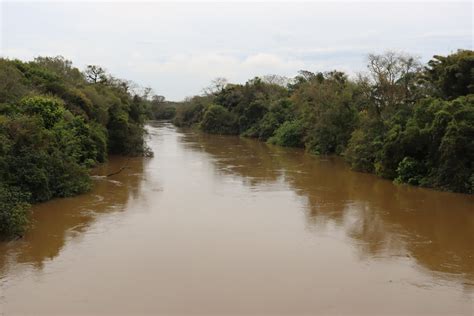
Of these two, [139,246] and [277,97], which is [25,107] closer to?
[139,246]

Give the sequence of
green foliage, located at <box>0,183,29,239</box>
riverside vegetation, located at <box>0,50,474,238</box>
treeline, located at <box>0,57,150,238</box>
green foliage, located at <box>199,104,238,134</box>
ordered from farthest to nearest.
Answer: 1. green foliage, located at <box>199,104,238,134</box>
2. riverside vegetation, located at <box>0,50,474,238</box>
3. treeline, located at <box>0,57,150,238</box>
4. green foliage, located at <box>0,183,29,239</box>

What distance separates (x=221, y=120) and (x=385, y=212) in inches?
1958

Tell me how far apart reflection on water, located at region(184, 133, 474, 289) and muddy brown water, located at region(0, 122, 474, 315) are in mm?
76

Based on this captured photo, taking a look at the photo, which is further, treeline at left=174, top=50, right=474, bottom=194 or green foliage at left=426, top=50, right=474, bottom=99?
green foliage at left=426, top=50, right=474, bottom=99

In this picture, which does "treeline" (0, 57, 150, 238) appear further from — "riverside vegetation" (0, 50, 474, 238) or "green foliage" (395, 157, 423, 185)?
"green foliage" (395, 157, 423, 185)

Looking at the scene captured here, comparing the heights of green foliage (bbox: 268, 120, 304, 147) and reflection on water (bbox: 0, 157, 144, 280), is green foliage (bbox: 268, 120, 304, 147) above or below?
above

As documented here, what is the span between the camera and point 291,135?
4800 centimetres

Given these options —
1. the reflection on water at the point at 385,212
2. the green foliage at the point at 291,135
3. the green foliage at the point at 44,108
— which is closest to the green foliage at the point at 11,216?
the green foliage at the point at 44,108

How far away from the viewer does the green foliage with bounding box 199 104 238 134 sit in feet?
220

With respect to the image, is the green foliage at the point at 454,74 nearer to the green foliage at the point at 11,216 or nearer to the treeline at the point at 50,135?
the treeline at the point at 50,135

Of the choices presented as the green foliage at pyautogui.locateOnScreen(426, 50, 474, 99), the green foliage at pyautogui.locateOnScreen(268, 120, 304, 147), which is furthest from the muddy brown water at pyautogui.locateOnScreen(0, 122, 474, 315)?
the green foliage at pyautogui.locateOnScreen(268, 120, 304, 147)

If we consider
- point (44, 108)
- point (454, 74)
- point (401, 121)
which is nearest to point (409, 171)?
point (401, 121)

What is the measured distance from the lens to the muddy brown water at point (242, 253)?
406 inches

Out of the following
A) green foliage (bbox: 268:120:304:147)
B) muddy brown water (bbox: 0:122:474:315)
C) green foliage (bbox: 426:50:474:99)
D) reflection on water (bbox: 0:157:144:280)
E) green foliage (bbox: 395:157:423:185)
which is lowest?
muddy brown water (bbox: 0:122:474:315)
